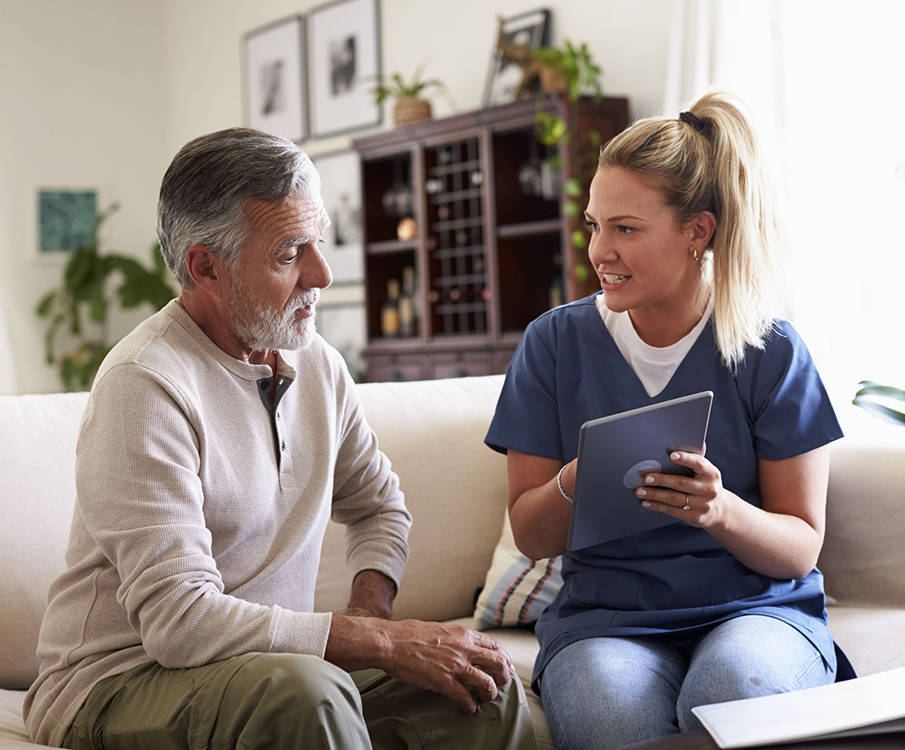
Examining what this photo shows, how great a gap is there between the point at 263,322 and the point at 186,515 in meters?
0.30

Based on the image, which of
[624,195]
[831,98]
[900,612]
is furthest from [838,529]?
[831,98]

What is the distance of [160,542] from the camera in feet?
4.12

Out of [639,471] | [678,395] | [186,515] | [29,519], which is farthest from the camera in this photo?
[29,519]

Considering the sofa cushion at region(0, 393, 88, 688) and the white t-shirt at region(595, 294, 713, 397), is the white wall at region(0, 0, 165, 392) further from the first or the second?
the white t-shirt at region(595, 294, 713, 397)

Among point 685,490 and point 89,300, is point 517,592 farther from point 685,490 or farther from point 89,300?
point 89,300

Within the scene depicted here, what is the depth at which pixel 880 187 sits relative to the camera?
3410mm

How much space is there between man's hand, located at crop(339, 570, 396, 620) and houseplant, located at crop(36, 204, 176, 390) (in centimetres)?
503

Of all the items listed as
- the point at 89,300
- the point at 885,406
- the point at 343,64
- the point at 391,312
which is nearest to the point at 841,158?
the point at 885,406

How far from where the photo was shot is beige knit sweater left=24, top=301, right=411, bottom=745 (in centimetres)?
127

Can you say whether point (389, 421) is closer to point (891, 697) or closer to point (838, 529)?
point (838, 529)

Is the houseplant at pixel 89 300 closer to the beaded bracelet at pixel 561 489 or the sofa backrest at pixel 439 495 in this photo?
the sofa backrest at pixel 439 495

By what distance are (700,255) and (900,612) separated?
798 mm

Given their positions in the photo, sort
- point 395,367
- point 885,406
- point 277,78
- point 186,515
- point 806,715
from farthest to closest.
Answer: point 277,78 → point 395,367 → point 885,406 → point 186,515 → point 806,715

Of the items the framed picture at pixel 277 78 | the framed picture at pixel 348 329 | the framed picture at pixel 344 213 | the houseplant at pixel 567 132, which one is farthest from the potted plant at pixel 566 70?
the framed picture at pixel 277 78
